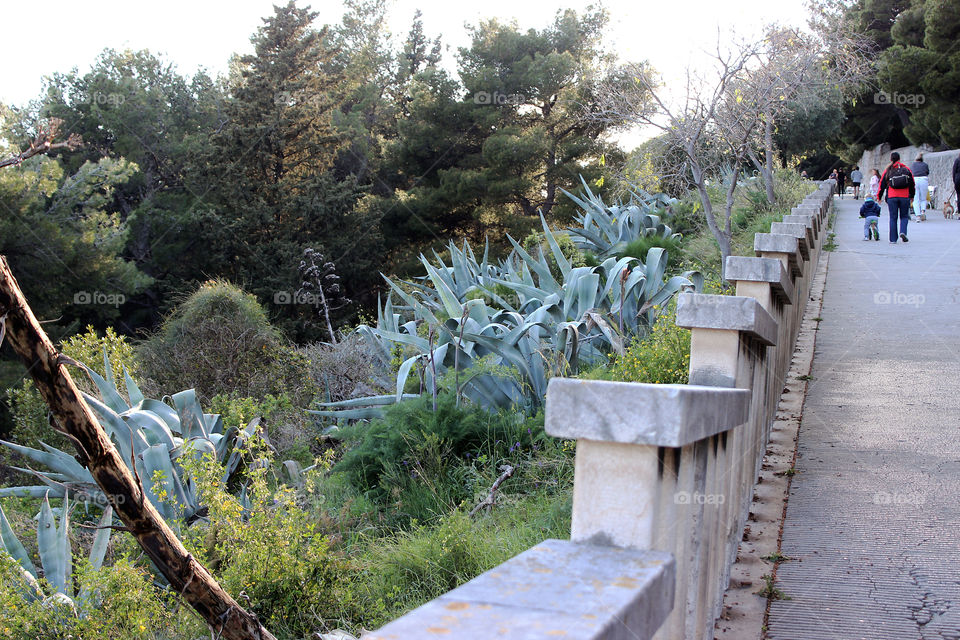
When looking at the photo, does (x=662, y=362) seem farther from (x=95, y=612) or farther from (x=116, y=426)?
(x=116, y=426)

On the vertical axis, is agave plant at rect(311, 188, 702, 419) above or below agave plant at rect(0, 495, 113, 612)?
above

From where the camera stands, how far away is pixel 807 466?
4.61 metres

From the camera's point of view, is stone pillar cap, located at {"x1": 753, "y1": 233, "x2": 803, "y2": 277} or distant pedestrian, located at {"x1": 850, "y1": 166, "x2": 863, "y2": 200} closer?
stone pillar cap, located at {"x1": 753, "y1": 233, "x2": 803, "y2": 277}

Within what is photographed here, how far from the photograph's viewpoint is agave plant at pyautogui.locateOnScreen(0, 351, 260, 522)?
234 inches

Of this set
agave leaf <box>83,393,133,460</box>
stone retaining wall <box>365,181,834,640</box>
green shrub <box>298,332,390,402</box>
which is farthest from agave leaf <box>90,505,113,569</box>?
green shrub <box>298,332,390,402</box>

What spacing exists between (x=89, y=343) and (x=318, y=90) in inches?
944

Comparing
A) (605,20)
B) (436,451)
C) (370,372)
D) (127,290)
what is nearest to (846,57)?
(370,372)

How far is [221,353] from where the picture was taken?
14812mm

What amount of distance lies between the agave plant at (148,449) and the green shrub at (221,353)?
6283mm

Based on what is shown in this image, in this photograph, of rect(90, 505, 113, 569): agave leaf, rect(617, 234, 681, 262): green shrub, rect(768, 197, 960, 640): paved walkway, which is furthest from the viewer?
rect(617, 234, 681, 262): green shrub

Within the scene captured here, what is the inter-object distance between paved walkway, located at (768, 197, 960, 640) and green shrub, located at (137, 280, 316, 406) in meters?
8.70

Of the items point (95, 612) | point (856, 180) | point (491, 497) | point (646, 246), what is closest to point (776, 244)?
point (491, 497)

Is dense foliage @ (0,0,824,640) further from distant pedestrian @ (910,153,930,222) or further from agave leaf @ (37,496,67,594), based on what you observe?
distant pedestrian @ (910,153,930,222)

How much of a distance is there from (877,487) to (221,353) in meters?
12.3
